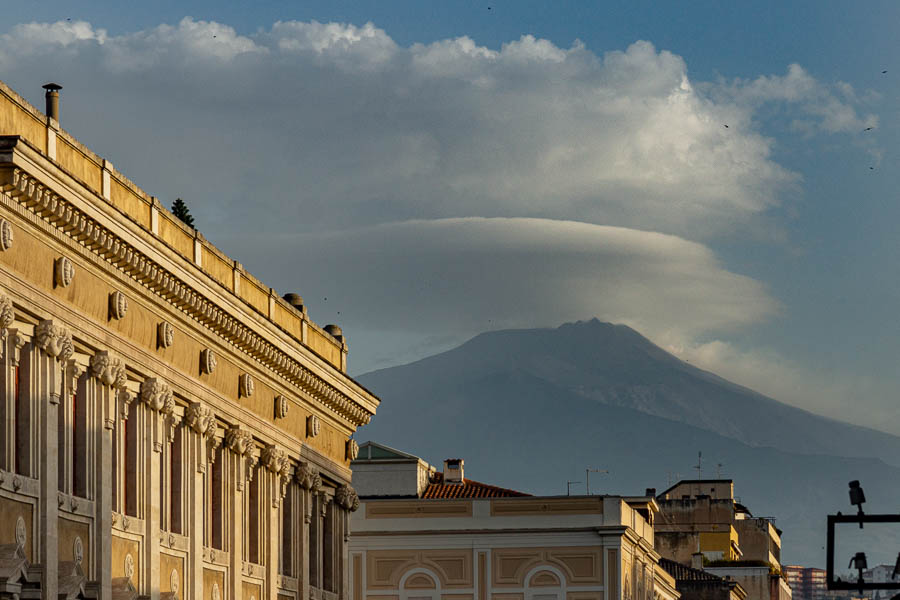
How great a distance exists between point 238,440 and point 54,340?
12.9 meters

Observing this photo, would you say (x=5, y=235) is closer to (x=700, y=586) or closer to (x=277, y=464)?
(x=277, y=464)

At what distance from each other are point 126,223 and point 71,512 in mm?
5459

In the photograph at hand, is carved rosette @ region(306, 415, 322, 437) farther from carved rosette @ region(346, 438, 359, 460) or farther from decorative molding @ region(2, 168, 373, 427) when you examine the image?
carved rosette @ region(346, 438, 359, 460)

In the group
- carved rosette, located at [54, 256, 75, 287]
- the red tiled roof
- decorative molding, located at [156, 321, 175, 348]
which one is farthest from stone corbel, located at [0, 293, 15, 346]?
the red tiled roof

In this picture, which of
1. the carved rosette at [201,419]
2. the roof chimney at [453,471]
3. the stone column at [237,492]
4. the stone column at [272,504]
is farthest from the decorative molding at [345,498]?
the roof chimney at [453,471]

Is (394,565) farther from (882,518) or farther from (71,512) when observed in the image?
(882,518)

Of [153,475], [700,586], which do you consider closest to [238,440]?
[153,475]

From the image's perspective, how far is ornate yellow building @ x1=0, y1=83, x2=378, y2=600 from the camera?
33031 mm

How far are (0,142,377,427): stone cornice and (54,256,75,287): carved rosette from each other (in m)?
0.51

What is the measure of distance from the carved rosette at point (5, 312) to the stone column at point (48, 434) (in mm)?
1329

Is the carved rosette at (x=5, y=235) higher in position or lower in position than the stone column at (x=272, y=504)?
higher

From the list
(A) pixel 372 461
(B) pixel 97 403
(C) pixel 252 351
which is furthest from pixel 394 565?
(B) pixel 97 403

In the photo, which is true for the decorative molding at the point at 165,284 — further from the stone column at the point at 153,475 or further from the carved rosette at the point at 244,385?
the stone column at the point at 153,475

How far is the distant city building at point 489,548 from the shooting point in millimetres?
69562
